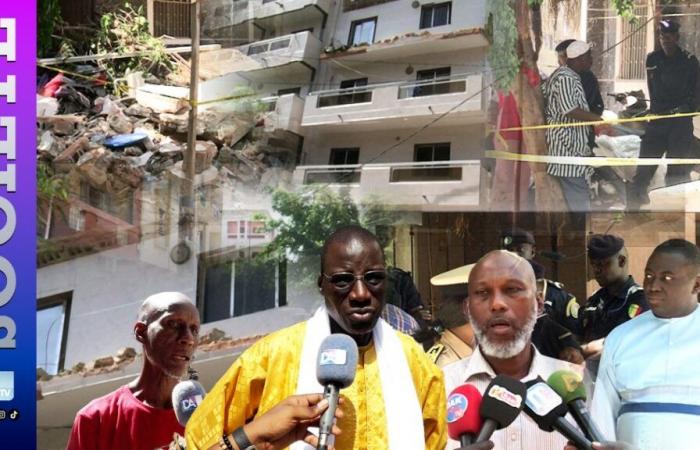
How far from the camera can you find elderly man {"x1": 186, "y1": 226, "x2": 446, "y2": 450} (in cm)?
225

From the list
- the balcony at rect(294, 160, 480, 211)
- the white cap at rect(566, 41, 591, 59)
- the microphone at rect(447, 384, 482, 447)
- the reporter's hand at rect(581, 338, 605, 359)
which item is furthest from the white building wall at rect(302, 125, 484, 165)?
the microphone at rect(447, 384, 482, 447)

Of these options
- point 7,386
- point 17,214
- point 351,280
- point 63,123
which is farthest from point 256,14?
point 7,386

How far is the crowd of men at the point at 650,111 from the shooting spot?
3.04 metres

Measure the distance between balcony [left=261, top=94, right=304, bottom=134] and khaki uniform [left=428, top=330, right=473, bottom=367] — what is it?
1025 mm

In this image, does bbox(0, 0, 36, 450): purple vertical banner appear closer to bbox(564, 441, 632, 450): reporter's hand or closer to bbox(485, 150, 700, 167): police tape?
bbox(485, 150, 700, 167): police tape

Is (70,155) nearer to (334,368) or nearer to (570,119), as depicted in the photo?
(334,368)

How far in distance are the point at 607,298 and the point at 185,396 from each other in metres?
1.71

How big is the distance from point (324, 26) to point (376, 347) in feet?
4.87

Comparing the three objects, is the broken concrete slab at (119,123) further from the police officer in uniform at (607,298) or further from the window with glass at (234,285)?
the police officer in uniform at (607,298)

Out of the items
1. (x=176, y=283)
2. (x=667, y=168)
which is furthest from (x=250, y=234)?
(x=667, y=168)

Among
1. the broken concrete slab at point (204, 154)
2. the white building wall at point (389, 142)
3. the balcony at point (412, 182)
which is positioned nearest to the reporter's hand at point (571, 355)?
the balcony at point (412, 182)

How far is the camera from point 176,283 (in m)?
3.22

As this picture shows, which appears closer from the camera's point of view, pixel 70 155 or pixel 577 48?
pixel 577 48

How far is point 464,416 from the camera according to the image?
2.45 metres
